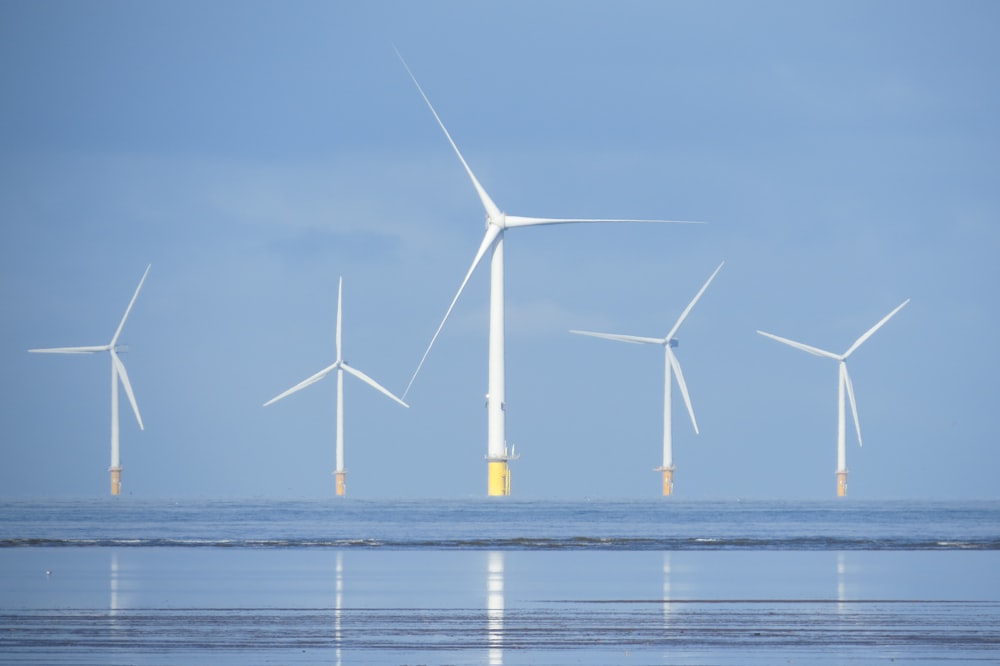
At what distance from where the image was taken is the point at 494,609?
36312 millimetres

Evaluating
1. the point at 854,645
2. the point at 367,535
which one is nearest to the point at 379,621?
the point at 854,645

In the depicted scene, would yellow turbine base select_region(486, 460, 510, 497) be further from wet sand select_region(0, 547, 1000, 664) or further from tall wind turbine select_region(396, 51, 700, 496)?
wet sand select_region(0, 547, 1000, 664)

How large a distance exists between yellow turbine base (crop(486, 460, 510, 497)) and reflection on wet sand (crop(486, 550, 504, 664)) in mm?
82281

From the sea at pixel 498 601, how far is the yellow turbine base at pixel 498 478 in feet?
208

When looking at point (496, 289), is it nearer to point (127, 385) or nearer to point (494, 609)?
point (127, 385)

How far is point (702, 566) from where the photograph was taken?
54750 millimetres

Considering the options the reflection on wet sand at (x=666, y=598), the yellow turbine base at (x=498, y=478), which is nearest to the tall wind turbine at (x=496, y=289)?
the yellow turbine base at (x=498, y=478)

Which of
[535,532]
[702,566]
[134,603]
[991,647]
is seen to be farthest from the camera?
[535,532]

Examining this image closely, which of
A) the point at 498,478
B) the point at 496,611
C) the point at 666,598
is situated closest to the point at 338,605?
the point at 496,611

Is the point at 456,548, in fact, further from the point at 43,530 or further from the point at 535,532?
the point at 43,530

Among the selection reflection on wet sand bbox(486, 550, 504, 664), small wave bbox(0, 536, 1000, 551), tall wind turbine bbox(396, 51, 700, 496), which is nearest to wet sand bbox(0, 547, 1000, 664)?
reflection on wet sand bbox(486, 550, 504, 664)

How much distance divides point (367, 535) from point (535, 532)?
10207 millimetres

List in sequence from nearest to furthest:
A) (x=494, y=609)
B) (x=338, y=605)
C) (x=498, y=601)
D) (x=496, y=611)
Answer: (x=496, y=611)
(x=494, y=609)
(x=338, y=605)
(x=498, y=601)

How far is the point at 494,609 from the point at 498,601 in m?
2.42
